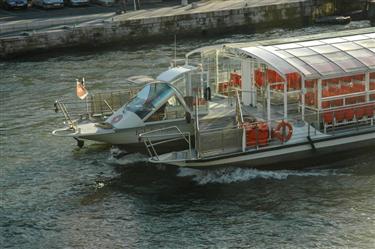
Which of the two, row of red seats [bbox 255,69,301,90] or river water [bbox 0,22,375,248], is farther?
row of red seats [bbox 255,69,301,90]

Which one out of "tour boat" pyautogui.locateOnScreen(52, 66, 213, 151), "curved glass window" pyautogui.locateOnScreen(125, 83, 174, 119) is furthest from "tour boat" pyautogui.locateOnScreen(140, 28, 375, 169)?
"curved glass window" pyautogui.locateOnScreen(125, 83, 174, 119)

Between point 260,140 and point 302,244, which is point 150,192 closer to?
point 260,140

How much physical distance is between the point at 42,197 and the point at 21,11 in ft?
130

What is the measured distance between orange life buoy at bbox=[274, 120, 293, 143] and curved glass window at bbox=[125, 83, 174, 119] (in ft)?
12.8

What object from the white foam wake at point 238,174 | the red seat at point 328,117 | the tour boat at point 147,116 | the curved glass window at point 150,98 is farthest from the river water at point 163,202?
the curved glass window at point 150,98

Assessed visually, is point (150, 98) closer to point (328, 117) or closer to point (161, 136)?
point (161, 136)

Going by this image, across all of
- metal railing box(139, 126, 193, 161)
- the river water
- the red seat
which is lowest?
the river water

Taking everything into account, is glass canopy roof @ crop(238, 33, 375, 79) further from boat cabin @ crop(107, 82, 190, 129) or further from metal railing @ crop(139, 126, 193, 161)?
metal railing @ crop(139, 126, 193, 161)

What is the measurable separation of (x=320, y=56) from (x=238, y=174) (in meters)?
4.78

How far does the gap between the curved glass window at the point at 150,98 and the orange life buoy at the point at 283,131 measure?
12.8 ft

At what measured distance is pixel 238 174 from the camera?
23.4 metres

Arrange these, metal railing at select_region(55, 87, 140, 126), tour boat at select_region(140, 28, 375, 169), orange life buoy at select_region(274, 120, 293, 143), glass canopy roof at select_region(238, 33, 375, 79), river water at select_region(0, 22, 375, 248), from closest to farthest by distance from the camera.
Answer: river water at select_region(0, 22, 375, 248), tour boat at select_region(140, 28, 375, 169), orange life buoy at select_region(274, 120, 293, 143), glass canopy roof at select_region(238, 33, 375, 79), metal railing at select_region(55, 87, 140, 126)

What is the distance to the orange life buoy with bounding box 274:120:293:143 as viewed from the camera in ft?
76.4

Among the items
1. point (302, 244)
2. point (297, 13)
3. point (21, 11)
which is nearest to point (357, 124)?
point (302, 244)
